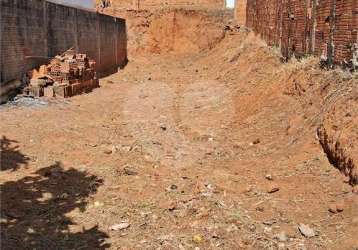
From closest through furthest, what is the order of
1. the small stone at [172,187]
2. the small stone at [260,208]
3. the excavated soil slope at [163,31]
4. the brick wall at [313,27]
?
the small stone at [260,208] < the small stone at [172,187] < the brick wall at [313,27] < the excavated soil slope at [163,31]

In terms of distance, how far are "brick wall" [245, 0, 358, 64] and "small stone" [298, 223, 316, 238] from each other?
3.45 m

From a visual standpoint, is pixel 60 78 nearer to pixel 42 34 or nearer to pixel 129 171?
pixel 42 34

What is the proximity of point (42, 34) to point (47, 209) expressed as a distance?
302 inches

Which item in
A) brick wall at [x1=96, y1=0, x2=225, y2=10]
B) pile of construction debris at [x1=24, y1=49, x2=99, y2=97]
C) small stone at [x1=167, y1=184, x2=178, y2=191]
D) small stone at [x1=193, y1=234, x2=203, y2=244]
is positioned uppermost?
brick wall at [x1=96, y1=0, x2=225, y2=10]

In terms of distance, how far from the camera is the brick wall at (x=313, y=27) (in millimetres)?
6802

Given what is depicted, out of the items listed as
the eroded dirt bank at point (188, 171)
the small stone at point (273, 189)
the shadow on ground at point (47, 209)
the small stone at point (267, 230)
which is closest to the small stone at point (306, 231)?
the eroded dirt bank at point (188, 171)

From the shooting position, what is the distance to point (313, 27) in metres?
8.45

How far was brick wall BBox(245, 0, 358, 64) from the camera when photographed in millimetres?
6802

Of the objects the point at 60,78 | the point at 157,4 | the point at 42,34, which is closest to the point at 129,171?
the point at 60,78

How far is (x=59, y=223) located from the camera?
4.43m

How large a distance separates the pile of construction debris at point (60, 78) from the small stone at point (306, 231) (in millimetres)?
7733

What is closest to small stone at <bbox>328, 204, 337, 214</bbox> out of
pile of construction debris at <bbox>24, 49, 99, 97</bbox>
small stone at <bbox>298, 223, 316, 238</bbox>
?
small stone at <bbox>298, 223, 316, 238</bbox>

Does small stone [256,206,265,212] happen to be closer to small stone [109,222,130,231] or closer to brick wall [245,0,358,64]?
small stone [109,222,130,231]

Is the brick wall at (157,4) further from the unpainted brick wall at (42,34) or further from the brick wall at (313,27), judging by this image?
the brick wall at (313,27)
